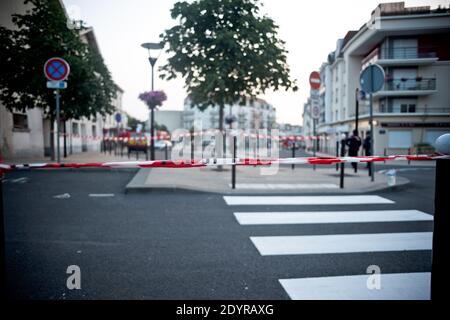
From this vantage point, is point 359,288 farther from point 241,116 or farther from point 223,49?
point 241,116

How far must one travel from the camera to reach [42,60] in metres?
14.1

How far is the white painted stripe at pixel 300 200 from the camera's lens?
6.23m

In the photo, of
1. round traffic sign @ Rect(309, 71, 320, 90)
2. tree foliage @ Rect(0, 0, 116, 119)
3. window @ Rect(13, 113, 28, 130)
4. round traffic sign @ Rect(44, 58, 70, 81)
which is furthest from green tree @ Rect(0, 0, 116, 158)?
round traffic sign @ Rect(309, 71, 320, 90)

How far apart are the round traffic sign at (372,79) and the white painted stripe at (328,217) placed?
14.3 ft

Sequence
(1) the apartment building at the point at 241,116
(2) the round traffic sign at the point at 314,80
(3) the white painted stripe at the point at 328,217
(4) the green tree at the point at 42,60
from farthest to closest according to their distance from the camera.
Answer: (1) the apartment building at the point at 241,116 < (4) the green tree at the point at 42,60 < (2) the round traffic sign at the point at 314,80 < (3) the white painted stripe at the point at 328,217

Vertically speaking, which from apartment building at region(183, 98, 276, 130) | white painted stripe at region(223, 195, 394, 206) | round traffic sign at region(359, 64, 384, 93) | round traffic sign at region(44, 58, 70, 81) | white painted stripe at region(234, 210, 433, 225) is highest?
apartment building at region(183, 98, 276, 130)

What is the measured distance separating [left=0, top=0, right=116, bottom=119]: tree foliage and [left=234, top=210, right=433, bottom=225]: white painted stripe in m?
12.5

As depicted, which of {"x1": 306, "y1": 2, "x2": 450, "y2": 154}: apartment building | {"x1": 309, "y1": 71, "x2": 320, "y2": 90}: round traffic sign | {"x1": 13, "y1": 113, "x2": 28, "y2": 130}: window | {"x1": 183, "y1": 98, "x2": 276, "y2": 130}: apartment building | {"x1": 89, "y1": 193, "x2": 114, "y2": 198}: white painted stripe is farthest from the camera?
{"x1": 183, "y1": 98, "x2": 276, "y2": 130}: apartment building

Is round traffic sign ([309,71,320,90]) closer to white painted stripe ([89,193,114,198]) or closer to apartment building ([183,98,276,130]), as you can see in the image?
white painted stripe ([89,193,114,198])

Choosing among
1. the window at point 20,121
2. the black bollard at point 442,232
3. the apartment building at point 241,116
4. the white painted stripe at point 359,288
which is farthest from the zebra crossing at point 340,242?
the apartment building at point 241,116

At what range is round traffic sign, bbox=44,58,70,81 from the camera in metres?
9.15

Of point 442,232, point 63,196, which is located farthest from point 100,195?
point 442,232

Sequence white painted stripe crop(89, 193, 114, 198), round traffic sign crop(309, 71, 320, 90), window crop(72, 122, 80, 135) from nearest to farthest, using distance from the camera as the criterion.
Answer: white painted stripe crop(89, 193, 114, 198) → round traffic sign crop(309, 71, 320, 90) → window crop(72, 122, 80, 135)

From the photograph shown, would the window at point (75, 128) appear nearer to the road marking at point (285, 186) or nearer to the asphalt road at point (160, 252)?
the asphalt road at point (160, 252)
